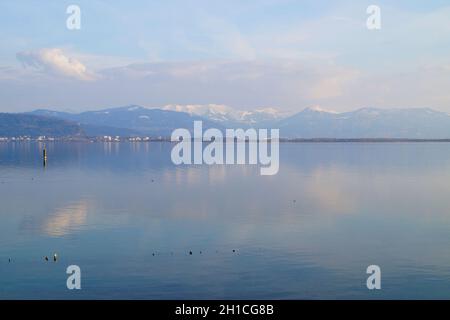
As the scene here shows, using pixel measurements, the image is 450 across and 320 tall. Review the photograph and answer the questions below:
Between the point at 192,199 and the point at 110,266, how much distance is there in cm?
3173

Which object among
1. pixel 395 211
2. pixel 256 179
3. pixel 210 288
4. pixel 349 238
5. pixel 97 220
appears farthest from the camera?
pixel 256 179

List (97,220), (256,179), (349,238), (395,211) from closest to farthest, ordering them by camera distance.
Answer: (349,238), (97,220), (395,211), (256,179)

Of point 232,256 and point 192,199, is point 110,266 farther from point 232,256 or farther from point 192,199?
point 192,199

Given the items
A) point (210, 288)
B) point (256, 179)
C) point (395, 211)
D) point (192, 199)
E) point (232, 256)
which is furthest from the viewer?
point (256, 179)

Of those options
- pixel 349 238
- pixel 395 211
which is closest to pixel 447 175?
pixel 395 211

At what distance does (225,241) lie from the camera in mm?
41281

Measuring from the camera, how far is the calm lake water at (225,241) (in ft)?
98.2

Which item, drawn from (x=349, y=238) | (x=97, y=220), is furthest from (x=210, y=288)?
(x=97, y=220)

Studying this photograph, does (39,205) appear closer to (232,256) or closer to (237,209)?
(237,209)

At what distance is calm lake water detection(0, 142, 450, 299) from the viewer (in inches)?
1179

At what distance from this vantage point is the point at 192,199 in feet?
215

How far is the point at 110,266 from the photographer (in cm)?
3406

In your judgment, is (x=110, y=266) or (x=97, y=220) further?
(x=97, y=220)
